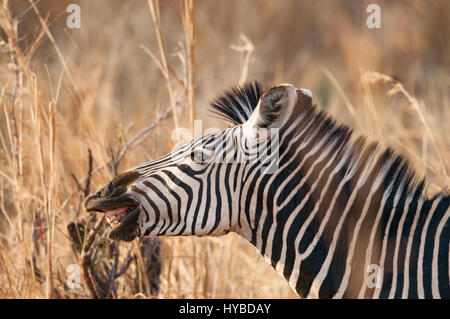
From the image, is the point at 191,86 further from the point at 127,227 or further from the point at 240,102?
the point at 127,227

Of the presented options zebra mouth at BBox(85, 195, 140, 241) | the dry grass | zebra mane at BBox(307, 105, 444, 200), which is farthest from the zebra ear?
the dry grass

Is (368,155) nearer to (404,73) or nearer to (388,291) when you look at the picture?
(388,291)

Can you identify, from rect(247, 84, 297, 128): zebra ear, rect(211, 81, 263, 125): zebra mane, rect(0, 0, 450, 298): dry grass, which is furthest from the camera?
rect(0, 0, 450, 298): dry grass

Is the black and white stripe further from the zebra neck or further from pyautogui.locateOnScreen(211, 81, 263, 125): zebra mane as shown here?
→ pyautogui.locateOnScreen(211, 81, 263, 125): zebra mane

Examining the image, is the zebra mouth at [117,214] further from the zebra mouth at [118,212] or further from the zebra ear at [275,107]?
the zebra ear at [275,107]

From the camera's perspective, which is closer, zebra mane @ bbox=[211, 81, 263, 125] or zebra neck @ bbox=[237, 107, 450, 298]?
zebra neck @ bbox=[237, 107, 450, 298]

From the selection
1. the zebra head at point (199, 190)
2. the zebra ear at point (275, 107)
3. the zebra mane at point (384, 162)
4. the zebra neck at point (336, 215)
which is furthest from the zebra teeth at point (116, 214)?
the zebra mane at point (384, 162)

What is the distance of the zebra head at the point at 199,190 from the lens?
2324 mm

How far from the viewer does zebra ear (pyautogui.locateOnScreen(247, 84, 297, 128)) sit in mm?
2225

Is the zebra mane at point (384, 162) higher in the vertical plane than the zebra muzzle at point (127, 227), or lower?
higher

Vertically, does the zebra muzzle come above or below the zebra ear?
below

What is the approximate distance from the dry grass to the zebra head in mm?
734

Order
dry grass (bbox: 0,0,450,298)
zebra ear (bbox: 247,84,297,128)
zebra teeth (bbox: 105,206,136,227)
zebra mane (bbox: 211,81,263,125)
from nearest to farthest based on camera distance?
zebra ear (bbox: 247,84,297,128), zebra teeth (bbox: 105,206,136,227), zebra mane (bbox: 211,81,263,125), dry grass (bbox: 0,0,450,298)
